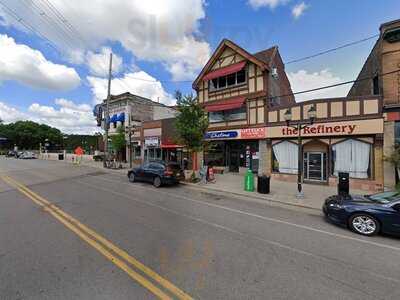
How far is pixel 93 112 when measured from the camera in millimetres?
35875

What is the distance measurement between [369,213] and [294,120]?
1017cm

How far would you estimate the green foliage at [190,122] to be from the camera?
14977 mm

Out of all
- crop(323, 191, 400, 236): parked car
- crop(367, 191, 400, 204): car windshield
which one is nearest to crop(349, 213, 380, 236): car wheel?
crop(323, 191, 400, 236): parked car

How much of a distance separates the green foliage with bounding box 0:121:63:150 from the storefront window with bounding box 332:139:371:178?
92.0 metres

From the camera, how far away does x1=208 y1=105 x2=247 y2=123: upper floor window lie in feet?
59.4

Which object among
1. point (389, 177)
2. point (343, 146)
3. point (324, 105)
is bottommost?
point (389, 177)

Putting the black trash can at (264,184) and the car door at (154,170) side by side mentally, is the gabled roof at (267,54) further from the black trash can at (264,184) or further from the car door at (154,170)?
the car door at (154,170)

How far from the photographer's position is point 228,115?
62.1 feet

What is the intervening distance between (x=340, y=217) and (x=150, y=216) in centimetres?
570

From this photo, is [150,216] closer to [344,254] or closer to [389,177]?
[344,254]

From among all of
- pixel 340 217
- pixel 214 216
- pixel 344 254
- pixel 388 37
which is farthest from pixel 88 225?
pixel 388 37

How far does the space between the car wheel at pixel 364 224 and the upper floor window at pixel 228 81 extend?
14.2 m

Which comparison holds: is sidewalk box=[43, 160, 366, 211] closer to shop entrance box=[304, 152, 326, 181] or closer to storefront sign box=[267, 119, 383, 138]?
shop entrance box=[304, 152, 326, 181]

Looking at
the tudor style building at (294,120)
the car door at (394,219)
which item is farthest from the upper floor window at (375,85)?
the car door at (394,219)
